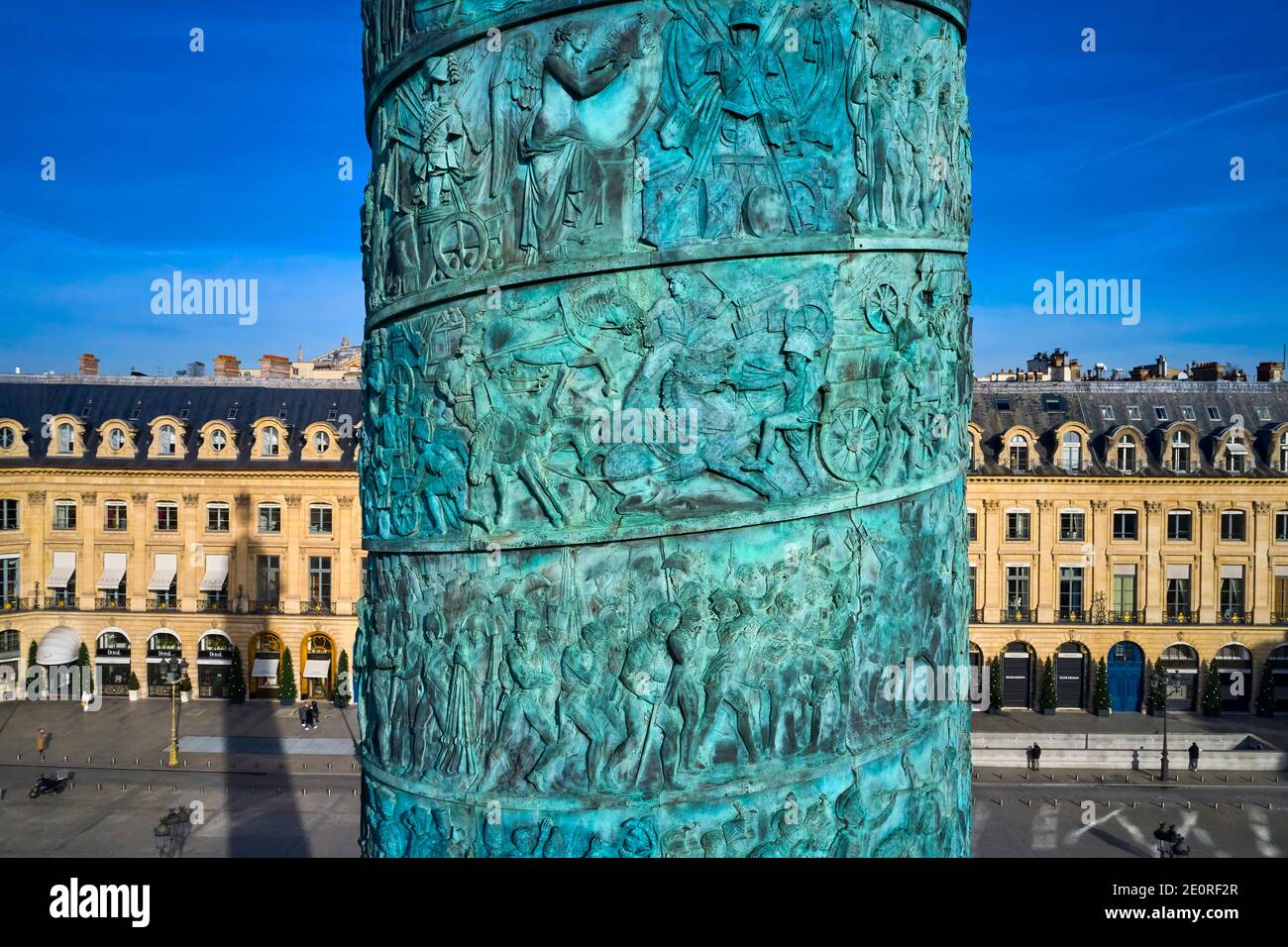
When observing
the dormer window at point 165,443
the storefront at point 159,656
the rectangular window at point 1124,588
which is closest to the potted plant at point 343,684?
the storefront at point 159,656

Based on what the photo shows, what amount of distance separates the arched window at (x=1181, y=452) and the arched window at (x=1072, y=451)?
3.45m

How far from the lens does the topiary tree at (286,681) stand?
43.8 metres

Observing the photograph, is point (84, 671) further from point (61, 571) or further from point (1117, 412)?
point (1117, 412)

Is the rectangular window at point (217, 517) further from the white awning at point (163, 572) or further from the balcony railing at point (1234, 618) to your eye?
the balcony railing at point (1234, 618)

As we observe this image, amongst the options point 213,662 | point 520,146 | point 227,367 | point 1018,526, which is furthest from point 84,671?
point 520,146

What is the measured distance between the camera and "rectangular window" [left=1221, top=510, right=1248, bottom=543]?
4394cm

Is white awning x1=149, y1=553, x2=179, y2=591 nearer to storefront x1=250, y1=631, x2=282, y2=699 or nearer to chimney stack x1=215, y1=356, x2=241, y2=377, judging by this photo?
storefront x1=250, y1=631, x2=282, y2=699

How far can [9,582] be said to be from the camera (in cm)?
4541

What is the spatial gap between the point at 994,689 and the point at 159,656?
32665 mm

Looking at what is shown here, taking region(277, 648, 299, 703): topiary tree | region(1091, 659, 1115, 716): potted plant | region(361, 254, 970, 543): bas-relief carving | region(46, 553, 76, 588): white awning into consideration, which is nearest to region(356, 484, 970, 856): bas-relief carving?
region(361, 254, 970, 543): bas-relief carving

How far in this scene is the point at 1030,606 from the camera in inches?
1750
